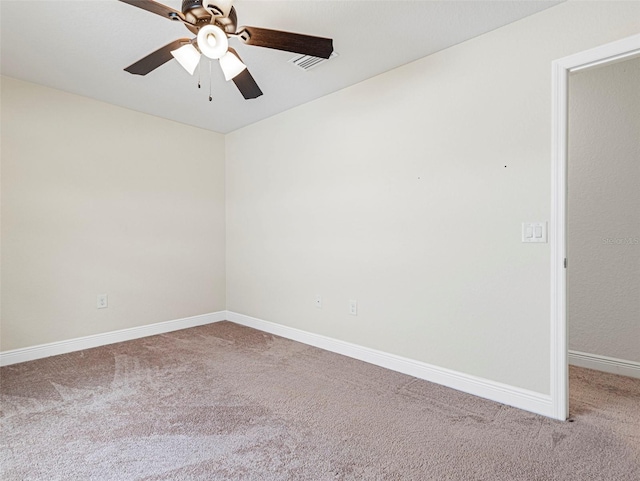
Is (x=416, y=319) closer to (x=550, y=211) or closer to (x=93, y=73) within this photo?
(x=550, y=211)

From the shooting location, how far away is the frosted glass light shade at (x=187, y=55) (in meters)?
1.78

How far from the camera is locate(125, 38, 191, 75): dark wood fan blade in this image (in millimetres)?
1780

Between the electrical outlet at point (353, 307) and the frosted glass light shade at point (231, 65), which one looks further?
the electrical outlet at point (353, 307)

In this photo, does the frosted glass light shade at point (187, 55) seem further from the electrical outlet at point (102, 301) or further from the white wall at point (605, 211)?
the white wall at point (605, 211)

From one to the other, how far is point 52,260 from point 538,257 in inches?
150

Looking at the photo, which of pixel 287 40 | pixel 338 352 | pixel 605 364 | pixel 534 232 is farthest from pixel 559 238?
pixel 338 352

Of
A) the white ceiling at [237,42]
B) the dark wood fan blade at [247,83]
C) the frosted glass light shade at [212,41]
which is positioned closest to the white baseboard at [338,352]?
the dark wood fan blade at [247,83]

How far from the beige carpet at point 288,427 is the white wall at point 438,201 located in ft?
1.24

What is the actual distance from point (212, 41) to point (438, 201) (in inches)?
68.7

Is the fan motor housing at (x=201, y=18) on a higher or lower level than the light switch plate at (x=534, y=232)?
higher

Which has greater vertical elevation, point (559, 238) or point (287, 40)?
point (287, 40)

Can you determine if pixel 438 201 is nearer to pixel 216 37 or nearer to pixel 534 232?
pixel 534 232

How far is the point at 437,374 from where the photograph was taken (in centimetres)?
248

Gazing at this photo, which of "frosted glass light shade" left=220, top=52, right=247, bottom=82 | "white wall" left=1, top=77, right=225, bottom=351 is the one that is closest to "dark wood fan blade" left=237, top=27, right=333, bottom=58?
"frosted glass light shade" left=220, top=52, right=247, bottom=82
